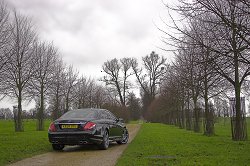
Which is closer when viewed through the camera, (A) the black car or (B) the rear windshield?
(A) the black car

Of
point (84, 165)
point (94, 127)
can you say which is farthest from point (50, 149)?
point (84, 165)

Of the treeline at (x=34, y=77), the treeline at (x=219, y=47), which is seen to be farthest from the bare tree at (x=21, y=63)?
the treeline at (x=219, y=47)

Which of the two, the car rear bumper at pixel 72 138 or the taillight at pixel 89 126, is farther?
the taillight at pixel 89 126

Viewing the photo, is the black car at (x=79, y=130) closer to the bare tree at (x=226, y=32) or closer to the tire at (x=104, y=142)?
the tire at (x=104, y=142)

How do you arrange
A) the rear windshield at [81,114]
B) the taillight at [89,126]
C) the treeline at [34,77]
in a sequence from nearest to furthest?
the taillight at [89,126]
the rear windshield at [81,114]
the treeline at [34,77]

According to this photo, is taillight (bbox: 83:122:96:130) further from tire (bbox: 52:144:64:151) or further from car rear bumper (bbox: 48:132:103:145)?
tire (bbox: 52:144:64:151)

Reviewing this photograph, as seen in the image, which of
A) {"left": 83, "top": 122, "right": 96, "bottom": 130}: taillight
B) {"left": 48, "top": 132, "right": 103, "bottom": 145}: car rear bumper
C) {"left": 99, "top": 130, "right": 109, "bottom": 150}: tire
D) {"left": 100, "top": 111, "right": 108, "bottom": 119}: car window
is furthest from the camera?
{"left": 100, "top": 111, "right": 108, "bottom": 119}: car window

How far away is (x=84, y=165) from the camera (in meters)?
8.08

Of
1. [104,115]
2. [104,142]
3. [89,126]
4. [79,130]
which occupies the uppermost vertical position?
[104,115]

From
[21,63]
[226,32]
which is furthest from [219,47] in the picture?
[21,63]

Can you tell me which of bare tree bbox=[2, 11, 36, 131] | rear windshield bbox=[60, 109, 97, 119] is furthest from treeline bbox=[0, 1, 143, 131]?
rear windshield bbox=[60, 109, 97, 119]

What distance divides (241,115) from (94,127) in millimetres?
8145

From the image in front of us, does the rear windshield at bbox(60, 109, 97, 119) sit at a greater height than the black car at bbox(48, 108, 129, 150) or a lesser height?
greater

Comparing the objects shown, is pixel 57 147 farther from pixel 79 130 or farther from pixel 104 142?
pixel 104 142
